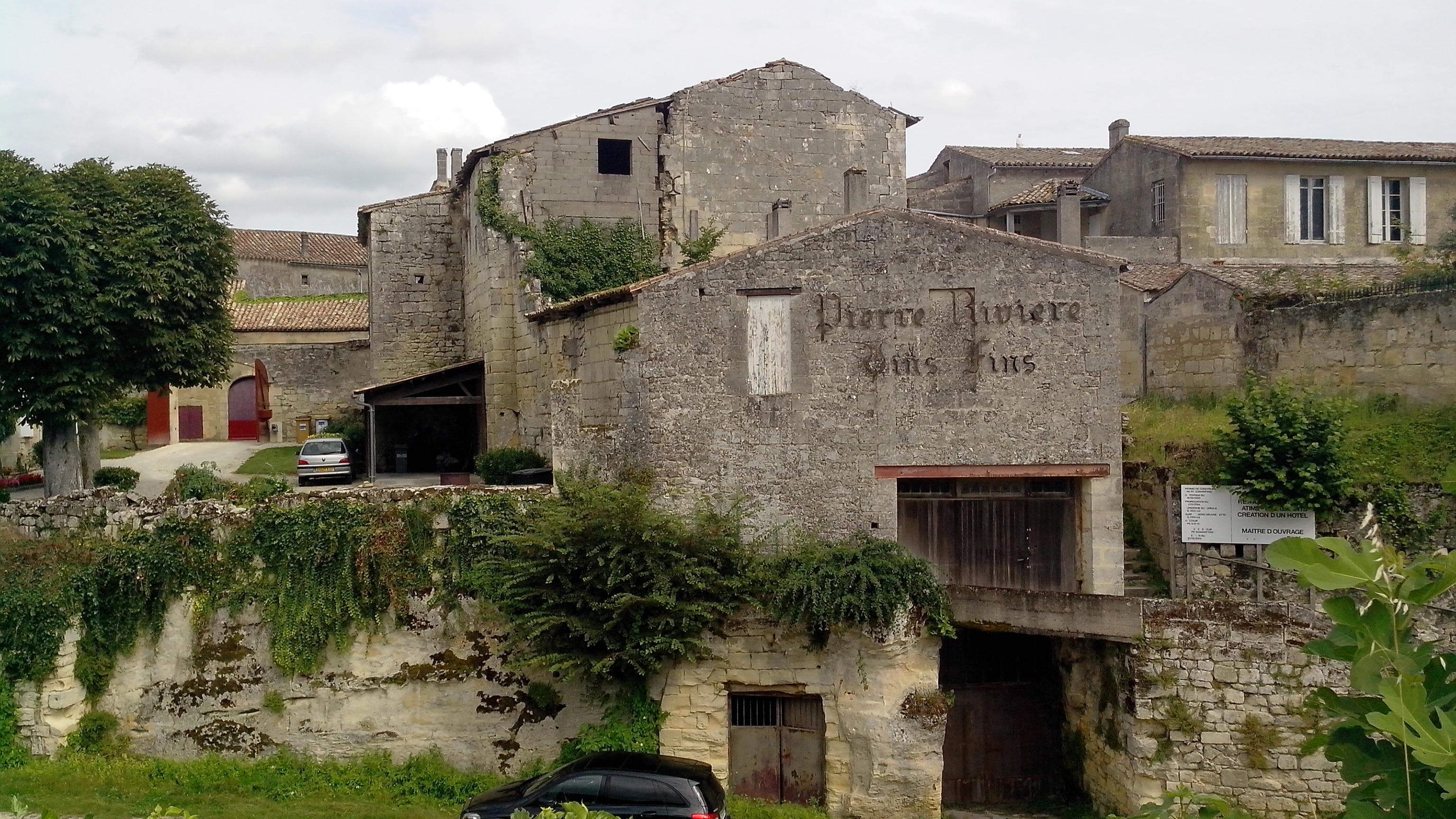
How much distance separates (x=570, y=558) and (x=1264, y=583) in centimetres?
940

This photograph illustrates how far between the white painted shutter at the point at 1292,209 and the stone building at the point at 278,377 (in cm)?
2549

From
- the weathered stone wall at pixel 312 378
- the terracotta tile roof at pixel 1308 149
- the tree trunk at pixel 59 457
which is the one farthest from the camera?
the weathered stone wall at pixel 312 378

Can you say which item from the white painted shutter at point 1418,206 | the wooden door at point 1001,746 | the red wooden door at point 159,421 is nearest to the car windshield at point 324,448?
the red wooden door at point 159,421

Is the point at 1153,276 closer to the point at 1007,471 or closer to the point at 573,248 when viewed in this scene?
the point at 1007,471

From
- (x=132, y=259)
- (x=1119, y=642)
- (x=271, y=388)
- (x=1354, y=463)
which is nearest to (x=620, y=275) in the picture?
(x=132, y=259)

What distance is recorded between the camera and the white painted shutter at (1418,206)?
25.8 m

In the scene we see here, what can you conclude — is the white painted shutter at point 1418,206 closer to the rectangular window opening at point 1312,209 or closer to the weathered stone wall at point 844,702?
the rectangular window opening at point 1312,209

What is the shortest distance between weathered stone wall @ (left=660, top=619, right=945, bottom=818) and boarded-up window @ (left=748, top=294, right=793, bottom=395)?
10.6 feet

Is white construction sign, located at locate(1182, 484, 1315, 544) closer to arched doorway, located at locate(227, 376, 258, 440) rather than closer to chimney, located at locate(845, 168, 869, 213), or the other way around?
chimney, located at locate(845, 168, 869, 213)

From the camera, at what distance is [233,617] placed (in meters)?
14.5

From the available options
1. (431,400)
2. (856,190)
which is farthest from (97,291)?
(856,190)

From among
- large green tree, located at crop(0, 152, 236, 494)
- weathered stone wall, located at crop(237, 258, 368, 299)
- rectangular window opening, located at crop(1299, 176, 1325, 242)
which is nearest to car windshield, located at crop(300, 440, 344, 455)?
large green tree, located at crop(0, 152, 236, 494)

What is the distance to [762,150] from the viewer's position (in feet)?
71.7

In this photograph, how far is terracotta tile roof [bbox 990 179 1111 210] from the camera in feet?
91.2
